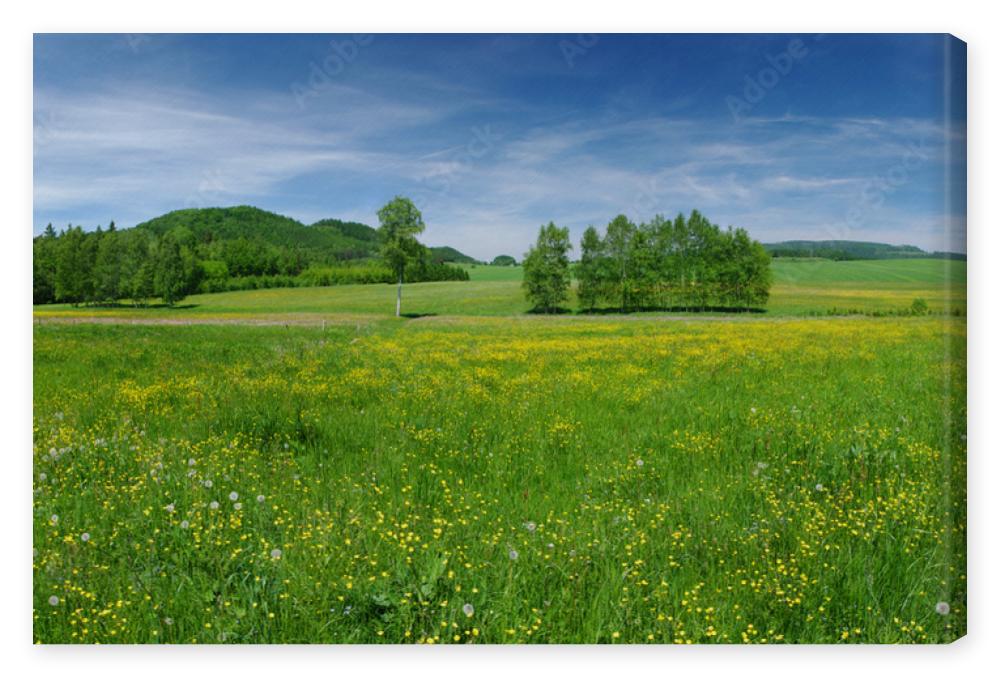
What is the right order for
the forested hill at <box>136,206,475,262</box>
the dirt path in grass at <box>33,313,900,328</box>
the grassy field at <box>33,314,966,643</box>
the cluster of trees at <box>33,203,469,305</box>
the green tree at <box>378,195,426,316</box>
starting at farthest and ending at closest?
the dirt path in grass at <box>33,313,900,328</box>
the green tree at <box>378,195,426,316</box>
the forested hill at <box>136,206,475,262</box>
the cluster of trees at <box>33,203,469,305</box>
the grassy field at <box>33,314,966,643</box>

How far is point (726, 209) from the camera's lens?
530cm

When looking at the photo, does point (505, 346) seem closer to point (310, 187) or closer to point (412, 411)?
point (412, 411)

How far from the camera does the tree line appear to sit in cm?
505

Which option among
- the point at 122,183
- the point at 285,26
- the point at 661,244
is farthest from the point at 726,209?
the point at 122,183

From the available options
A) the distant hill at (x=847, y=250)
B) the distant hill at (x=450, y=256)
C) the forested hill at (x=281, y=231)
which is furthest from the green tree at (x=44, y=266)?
the distant hill at (x=847, y=250)

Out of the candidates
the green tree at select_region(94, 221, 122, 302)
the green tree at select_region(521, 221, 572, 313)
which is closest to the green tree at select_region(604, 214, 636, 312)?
the green tree at select_region(521, 221, 572, 313)

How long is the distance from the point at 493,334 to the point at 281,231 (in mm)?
2160

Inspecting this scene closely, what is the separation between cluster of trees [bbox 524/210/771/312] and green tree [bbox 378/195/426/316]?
97 centimetres

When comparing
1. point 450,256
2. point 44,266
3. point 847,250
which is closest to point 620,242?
point 450,256

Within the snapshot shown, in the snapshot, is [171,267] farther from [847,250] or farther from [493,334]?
[847,250]

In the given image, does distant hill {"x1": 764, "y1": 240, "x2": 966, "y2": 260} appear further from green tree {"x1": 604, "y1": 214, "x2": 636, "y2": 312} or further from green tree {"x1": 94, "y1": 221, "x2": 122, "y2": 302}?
green tree {"x1": 94, "y1": 221, "x2": 122, "y2": 302}

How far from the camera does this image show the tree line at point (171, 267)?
16.6 ft

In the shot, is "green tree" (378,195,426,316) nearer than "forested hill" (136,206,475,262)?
No

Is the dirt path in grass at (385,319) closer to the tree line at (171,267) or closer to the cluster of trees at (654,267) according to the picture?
the cluster of trees at (654,267)
